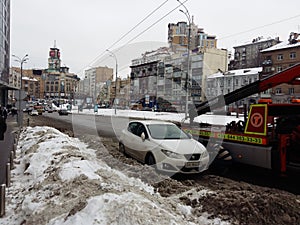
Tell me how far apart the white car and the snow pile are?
1.06 m

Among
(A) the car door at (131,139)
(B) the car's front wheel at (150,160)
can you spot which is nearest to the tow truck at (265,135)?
(B) the car's front wheel at (150,160)

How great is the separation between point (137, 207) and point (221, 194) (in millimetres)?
1805

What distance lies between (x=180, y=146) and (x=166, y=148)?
0.40m

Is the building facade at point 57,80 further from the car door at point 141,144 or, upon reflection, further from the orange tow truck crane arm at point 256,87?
the car door at point 141,144

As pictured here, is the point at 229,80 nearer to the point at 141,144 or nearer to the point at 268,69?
the point at 268,69

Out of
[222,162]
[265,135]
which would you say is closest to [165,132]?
[222,162]

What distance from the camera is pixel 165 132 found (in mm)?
8109

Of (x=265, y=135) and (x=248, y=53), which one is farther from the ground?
(x=248, y=53)

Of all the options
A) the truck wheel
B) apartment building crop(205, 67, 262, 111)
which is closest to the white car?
the truck wheel

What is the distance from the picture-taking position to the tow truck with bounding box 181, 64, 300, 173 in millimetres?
6602

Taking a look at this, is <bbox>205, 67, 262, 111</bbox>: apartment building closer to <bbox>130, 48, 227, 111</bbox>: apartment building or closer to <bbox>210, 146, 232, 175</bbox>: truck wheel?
<bbox>130, 48, 227, 111</bbox>: apartment building

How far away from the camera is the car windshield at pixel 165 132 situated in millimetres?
7855

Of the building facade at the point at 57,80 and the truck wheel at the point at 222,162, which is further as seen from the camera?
the building facade at the point at 57,80

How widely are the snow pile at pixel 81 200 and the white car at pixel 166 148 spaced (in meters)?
1.06
